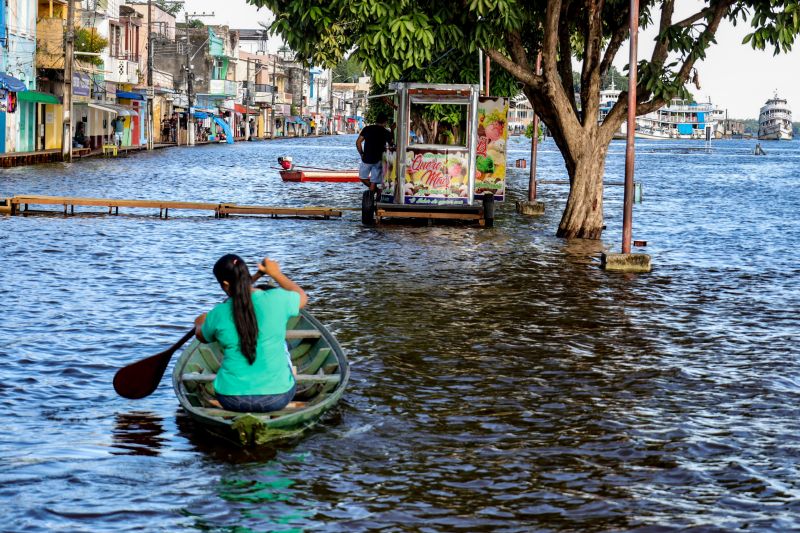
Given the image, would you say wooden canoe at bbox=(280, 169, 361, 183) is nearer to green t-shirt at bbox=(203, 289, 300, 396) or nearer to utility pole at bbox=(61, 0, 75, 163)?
utility pole at bbox=(61, 0, 75, 163)

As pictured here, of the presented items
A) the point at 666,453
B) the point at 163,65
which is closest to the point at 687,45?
the point at 666,453

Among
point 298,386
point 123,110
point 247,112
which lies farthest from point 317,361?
point 247,112

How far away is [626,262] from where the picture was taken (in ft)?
60.4

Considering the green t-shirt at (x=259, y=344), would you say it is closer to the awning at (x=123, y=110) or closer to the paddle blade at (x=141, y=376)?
the paddle blade at (x=141, y=376)

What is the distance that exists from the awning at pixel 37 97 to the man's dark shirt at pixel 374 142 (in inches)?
1150

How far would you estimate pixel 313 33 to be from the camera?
2166cm

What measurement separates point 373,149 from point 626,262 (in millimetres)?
8263

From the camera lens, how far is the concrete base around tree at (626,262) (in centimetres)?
1830

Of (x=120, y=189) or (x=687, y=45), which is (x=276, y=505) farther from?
(x=120, y=189)

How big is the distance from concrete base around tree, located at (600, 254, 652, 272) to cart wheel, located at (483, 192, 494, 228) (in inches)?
241

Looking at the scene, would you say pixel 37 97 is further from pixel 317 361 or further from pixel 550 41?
pixel 317 361

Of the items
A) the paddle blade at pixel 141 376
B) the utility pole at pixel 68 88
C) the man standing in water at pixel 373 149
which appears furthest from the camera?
the utility pole at pixel 68 88

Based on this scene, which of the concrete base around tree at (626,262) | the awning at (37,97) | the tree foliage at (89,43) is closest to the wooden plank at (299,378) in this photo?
the concrete base around tree at (626,262)

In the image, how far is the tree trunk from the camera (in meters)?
21.5
